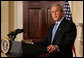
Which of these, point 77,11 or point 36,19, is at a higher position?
point 77,11

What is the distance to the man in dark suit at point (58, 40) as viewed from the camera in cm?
140

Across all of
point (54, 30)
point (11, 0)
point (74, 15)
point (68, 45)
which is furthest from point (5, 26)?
point (68, 45)

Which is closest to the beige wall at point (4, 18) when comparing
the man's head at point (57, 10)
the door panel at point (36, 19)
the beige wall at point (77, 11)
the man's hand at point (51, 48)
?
the door panel at point (36, 19)

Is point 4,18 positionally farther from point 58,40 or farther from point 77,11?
point 58,40

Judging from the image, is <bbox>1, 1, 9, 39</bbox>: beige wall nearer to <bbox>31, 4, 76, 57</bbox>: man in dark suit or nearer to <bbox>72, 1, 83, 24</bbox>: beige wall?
<bbox>72, 1, 83, 24</bbox>: beige wall

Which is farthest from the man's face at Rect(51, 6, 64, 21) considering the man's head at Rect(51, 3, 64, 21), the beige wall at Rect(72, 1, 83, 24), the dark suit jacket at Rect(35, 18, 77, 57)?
the beige wall at Rect(72, 1, 83, 24)

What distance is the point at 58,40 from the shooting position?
69.7 inches

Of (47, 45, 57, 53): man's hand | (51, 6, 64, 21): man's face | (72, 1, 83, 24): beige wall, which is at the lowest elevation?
(47, 45, 57, 53): man's hand

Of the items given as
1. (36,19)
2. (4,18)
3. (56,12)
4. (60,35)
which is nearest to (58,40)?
(60,35)

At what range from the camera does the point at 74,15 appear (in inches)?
149

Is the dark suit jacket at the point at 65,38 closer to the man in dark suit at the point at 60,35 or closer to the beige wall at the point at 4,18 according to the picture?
the man in dark suit at the point at 60,35

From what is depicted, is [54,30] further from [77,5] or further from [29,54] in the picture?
[77,5]

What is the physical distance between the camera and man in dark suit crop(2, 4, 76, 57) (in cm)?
140

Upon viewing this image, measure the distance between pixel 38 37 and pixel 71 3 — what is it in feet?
3.37
